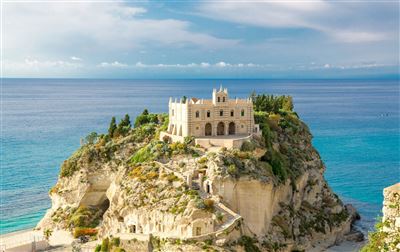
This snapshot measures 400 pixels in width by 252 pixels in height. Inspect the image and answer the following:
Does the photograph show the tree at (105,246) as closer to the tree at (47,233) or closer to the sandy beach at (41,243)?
the sandy beach at (41,243)

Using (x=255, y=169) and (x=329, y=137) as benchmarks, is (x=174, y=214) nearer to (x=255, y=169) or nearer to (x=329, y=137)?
(x=255, y=169)

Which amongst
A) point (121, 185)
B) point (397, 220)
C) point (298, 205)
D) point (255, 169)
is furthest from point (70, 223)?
point (397, 220)

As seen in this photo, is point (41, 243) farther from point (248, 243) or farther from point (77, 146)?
point (77, 146)

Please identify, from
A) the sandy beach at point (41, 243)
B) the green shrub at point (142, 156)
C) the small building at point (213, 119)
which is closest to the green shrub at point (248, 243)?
the sandy beach at point (41, 243)

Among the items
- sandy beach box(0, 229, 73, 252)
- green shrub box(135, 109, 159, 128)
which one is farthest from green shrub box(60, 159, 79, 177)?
green shrub box(135, 109, 159, 128)

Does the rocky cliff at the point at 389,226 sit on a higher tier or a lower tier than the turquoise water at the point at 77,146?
higher

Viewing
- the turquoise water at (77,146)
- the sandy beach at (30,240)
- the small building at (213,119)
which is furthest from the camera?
the turquoise water at (77,146)
